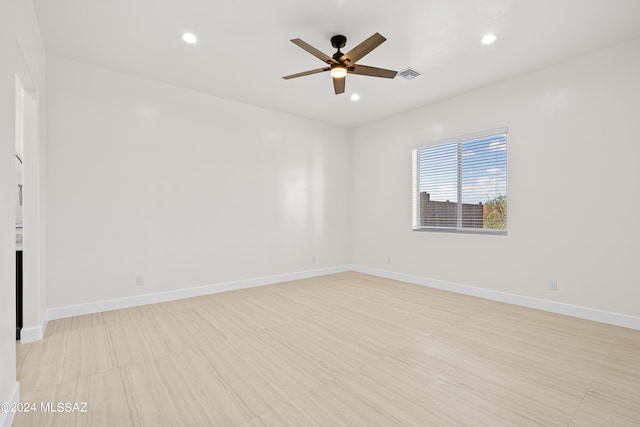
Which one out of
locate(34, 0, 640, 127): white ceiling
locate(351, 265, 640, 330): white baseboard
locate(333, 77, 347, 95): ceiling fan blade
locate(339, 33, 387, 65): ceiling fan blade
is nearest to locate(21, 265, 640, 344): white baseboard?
locate(351, 265, 640, 330): white baseboard

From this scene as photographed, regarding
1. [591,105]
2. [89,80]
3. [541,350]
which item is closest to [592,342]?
[541,350]

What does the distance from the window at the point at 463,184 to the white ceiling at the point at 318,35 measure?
0.94m

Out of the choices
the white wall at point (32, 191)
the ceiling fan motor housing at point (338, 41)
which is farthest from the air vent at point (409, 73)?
the white wall at point (32, 191)

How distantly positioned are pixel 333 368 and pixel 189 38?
136 inches

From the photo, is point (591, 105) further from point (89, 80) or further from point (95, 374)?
point (89, 80)

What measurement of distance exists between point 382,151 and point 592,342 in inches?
161

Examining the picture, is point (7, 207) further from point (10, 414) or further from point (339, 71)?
point (339, 71)

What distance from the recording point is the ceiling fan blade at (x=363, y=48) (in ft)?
7.88

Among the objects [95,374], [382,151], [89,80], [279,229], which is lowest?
[95,374]

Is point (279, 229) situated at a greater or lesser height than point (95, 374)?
greater

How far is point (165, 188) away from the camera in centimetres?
411

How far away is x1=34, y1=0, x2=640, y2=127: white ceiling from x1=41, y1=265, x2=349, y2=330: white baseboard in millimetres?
2948

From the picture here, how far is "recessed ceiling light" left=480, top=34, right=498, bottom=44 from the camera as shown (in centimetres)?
300

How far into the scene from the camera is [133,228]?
3871 millimetres
